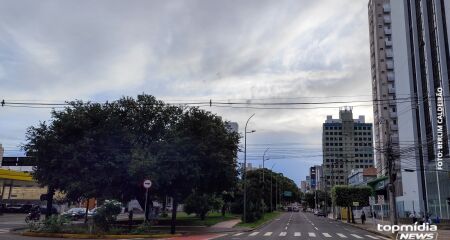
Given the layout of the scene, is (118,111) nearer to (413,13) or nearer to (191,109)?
(191,109)

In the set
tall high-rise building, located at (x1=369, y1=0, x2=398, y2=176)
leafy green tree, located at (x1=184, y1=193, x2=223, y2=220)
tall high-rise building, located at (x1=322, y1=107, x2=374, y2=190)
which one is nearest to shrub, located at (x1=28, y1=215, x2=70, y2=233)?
leafy green tree, located at (x1=184, y1=193, x2=223, y2=220)

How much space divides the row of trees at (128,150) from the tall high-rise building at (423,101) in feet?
81.4

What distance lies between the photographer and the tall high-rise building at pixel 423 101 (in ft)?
179

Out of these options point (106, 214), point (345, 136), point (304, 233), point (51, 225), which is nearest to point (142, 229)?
point (106, 214)

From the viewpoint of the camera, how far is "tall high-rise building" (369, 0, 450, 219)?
54625 millimetres

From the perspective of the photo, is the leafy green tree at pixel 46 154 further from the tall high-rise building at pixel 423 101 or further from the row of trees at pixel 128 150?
the tall high-rise building at pixel 423 101

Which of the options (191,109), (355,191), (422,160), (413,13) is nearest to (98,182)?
(191,109)

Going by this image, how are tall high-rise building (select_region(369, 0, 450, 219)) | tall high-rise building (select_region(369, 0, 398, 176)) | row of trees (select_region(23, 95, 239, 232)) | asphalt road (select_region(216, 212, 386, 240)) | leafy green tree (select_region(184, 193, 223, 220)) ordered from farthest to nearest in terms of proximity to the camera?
tall high-rise building (select_region(369, 0, 398, 176)) < tall high-rise building (select_region(369, 0, 450, 219)) < leafy green tree (select_region(184, 193, 223, 220)) < row of trees (select_region(23, 95, 239, 232)) < asphalt road (select_region(216, 212, 386, 240))

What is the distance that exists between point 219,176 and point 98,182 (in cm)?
986

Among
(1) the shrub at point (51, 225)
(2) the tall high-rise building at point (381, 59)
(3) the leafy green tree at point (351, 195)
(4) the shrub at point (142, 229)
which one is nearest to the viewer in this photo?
(1) the shrub at point (51, 225)

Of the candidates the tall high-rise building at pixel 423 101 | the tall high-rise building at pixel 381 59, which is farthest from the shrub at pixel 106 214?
the tall high-rise building at pixel 381 59

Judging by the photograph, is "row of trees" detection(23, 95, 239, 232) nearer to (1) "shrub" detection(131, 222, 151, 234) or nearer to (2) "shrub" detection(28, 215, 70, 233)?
(1) "shrub" detection(131, 222, 151, 234)

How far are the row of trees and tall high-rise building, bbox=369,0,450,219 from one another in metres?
24.8

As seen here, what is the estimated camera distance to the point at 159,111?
3631 centimetres
